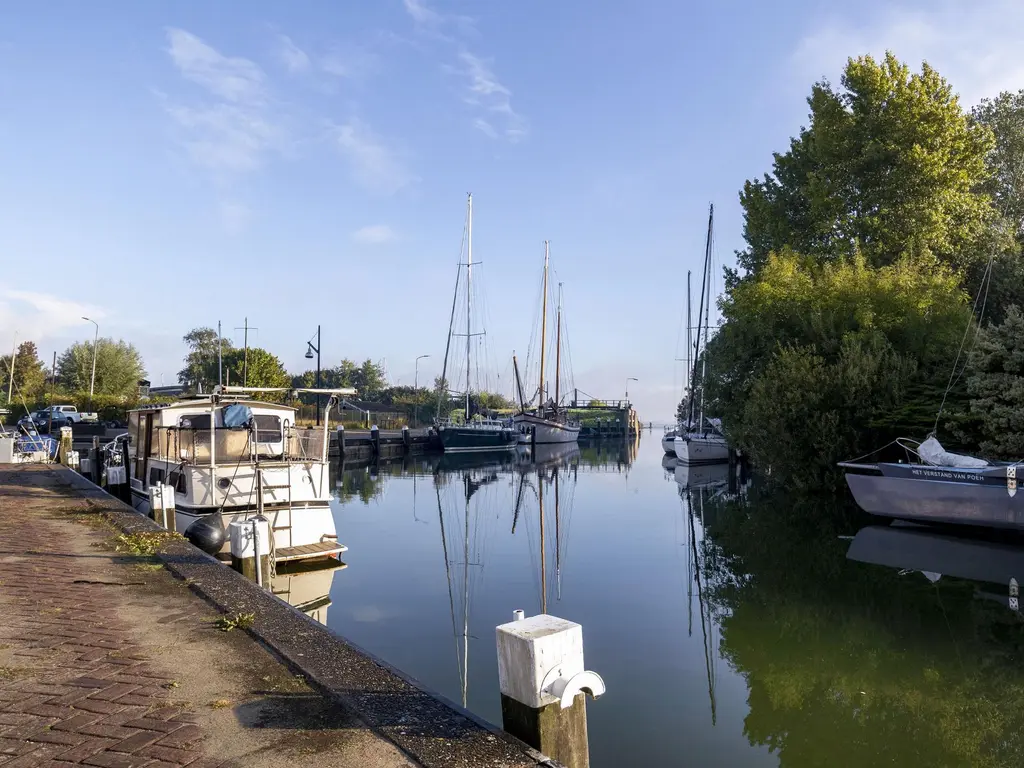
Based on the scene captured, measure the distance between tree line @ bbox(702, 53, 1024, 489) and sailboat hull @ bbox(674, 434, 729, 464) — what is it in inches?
359

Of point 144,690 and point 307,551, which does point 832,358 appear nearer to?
point 307,551

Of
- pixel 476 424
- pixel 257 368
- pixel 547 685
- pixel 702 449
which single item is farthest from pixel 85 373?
pixel 547 685

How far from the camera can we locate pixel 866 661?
29.8 feet

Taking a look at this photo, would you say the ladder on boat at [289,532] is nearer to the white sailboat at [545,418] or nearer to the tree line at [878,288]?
the tree line at [878,288]

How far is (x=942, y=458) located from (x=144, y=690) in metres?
17.2

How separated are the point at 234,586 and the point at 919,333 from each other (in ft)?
76.6

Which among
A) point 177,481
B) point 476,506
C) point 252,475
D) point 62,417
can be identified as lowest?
point 476,506

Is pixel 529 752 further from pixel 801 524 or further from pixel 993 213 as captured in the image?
pixel 993 213

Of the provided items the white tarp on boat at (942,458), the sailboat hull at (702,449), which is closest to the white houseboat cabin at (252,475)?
the white tarp on boat at (942,458)

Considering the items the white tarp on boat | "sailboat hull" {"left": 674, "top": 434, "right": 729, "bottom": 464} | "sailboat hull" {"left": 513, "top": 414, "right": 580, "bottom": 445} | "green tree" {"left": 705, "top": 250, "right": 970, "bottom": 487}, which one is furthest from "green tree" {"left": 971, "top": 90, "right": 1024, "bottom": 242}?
"sailboat hull" {"left": 513, "top": 414, "right": 580, "bottom": 445}

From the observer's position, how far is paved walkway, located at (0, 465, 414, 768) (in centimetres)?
448

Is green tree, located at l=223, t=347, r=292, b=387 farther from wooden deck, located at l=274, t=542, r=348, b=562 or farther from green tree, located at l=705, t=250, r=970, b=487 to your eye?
wooden deck, located at l=274, t=542, r=348, b=562

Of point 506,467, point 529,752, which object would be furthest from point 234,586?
point 506,467

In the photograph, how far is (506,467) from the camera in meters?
46.4
